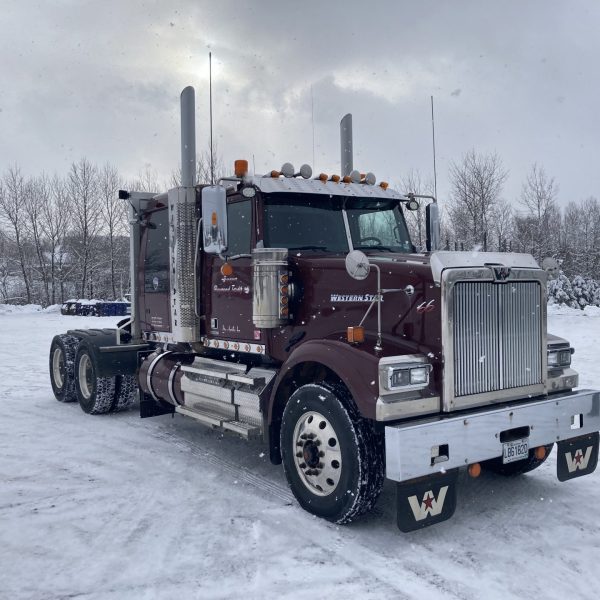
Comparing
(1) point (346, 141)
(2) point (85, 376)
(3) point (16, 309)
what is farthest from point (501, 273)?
(3) point (16, 309)

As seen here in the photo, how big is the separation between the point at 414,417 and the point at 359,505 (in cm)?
75

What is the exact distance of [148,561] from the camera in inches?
154

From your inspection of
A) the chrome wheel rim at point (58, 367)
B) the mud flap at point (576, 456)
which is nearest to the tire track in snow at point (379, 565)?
the mud flap at point (576, 456)

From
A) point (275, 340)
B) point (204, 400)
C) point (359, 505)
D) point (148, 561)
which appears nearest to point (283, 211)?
point (275, 340)

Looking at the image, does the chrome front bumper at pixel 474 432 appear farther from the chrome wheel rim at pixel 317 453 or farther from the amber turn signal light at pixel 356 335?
the amber turn signal light at pixel 356 335

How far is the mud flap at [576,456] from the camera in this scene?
4926mm

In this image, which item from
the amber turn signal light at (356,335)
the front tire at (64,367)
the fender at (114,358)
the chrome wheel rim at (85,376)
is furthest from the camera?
the front tire at (64,367)

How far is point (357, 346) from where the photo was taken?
438cm

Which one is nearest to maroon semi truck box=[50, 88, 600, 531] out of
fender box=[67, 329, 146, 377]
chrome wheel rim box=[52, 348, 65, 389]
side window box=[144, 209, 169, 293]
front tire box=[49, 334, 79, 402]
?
side window box=[144, 209, 169, 293]

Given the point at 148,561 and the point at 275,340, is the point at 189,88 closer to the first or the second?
the point at 275,340

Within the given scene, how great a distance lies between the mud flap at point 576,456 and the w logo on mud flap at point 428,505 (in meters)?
1.39

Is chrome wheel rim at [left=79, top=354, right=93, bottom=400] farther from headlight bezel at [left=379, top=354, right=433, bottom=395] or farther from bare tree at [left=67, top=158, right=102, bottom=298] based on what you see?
bare tree at [left=67, top=158, right=102, bottom=298]

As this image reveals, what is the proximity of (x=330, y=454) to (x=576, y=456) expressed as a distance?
2.17 meters

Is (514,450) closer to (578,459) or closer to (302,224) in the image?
(578,459)
